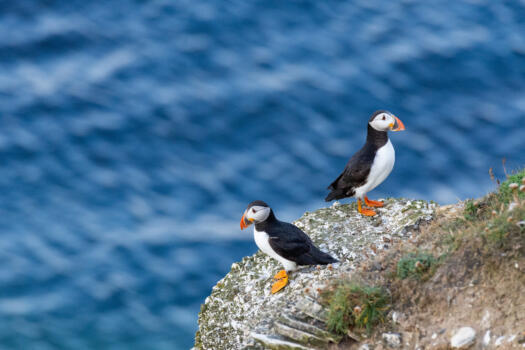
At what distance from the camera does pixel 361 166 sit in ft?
33.4

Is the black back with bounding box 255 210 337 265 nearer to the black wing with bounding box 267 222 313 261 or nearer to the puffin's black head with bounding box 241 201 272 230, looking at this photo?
the black wing with bounding box 267 222 313 261

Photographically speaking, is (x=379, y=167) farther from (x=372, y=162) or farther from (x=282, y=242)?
(x=282, y=242)

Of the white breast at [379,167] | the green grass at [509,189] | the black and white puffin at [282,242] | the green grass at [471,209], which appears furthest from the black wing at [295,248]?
the green grass at [509,189]

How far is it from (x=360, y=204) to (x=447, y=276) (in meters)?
3.42

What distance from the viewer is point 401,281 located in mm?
7332

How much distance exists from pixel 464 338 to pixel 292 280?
2.99 meters

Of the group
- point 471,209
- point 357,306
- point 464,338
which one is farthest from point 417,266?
point 471,209

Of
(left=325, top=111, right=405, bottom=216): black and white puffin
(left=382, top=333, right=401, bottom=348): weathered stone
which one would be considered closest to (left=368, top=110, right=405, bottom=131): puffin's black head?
(left=325, top=111, right=405, bottom=216): black and white puffin

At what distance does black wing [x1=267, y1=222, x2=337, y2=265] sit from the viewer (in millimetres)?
8820

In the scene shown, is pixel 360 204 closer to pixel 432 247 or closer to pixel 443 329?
pixel 432 247

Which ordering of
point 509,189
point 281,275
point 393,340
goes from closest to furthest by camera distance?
1. point 393,340
2. point 509,189
3. point 281,275

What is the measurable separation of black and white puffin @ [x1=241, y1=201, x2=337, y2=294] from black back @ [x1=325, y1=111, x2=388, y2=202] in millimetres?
1637

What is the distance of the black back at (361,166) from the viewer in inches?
400

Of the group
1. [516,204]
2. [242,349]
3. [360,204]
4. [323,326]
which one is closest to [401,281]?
[323,326]
